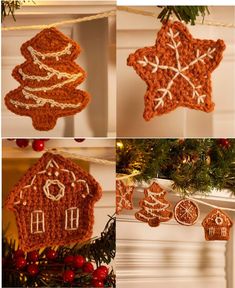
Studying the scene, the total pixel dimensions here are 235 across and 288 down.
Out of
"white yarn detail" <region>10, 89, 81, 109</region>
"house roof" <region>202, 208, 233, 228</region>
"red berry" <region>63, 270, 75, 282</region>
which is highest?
"white yarn detail" <region>10, 89, 81, 109</region>

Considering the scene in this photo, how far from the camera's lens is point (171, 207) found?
142 cm

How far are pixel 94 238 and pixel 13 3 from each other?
47cm

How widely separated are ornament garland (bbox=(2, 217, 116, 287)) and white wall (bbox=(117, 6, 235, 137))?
0.19 m

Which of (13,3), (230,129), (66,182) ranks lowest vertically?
(66,182)

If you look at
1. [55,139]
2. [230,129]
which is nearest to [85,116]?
[55,139]

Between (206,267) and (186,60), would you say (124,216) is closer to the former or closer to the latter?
(206,267)

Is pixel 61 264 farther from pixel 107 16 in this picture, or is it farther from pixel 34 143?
pixel 107 16

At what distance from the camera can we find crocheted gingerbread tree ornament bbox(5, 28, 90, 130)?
54.7 inches

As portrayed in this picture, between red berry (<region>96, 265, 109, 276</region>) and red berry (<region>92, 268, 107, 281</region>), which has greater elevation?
red berry (<region>96, 265, 109, 276</region>)

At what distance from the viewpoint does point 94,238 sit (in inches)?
55.4

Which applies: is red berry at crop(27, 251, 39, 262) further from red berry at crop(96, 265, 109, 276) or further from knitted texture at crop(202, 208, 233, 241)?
knitted texture at crop(202, 208, 233, 241)

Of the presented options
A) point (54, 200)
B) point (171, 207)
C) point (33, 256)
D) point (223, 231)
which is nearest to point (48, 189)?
point (54, 200)

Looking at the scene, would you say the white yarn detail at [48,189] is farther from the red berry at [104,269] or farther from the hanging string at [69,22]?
the hanging string at [69,22]

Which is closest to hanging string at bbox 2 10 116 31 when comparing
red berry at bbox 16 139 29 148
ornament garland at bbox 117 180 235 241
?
red berry at bbox 16 139 29 148
